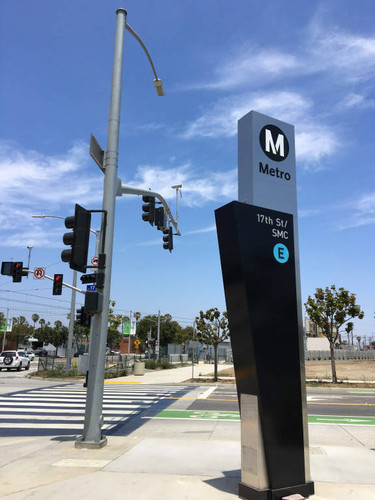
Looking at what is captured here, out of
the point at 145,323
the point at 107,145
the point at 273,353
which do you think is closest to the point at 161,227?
the point at 107,145

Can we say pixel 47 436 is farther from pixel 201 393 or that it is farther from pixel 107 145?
pixel 201 393

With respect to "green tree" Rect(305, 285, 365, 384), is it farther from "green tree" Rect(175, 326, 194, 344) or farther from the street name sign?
"green tree" Rect(175, 326, 194, 344)

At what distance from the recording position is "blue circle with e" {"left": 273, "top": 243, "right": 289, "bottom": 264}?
18.4 feet

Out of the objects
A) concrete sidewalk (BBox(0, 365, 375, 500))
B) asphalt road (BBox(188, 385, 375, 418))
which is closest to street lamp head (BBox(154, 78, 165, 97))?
concrete sidewalk (BBox(0, 365, 375, 500))

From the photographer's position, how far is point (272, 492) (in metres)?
4.91

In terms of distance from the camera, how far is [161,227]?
13.0 metres

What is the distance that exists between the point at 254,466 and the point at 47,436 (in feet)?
19.1

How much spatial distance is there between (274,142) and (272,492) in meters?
4.71

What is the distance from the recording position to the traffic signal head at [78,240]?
317 inches

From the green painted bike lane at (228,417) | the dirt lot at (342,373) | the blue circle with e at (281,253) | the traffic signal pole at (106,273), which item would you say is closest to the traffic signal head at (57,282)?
the green painted bike lane at (228,417)

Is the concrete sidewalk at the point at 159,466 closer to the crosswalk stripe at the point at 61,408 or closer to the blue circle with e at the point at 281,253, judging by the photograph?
the crosswalk stripe at the point at 61,408

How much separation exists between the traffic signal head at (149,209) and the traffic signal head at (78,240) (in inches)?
139

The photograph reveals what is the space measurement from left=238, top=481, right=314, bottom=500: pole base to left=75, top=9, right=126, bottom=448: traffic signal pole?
11.9ft

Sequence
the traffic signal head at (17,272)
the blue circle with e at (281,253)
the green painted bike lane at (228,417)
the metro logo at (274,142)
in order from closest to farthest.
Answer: the blue circle with e at (281,253) → the metro logo at (274,142) → the green painted bike lane at (228,417) → the traffic signal head at (17,272)
